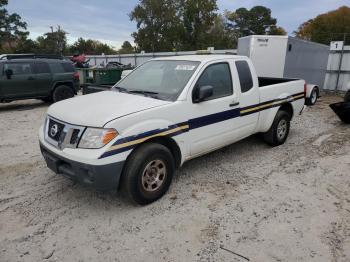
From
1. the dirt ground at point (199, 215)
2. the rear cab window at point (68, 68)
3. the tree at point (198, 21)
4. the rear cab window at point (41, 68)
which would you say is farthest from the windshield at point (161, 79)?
the tree at point (198, 21)

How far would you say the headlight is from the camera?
329cm

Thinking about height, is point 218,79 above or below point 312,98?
above

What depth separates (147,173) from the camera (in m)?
3.71

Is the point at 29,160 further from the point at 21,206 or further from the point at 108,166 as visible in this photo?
the point at 108,166

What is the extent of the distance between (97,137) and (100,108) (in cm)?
52

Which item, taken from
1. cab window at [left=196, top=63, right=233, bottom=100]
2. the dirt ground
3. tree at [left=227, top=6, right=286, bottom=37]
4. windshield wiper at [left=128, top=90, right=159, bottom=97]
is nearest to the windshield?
windshield wiper at [left=128, top=90, right=159, bottom=97]

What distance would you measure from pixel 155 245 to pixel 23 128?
601 centimetres

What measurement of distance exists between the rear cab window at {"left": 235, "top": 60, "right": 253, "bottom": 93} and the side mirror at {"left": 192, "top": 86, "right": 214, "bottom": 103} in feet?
3.55

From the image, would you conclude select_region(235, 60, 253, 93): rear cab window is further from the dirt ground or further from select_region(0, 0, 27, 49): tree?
select_region(0, 0, 27, 49): tree

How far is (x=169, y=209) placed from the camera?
12.3 ft

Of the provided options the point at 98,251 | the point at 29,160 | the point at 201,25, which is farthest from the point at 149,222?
the point at 201,25

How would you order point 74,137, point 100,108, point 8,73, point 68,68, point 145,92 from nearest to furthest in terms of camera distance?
point 74,137, point 100,108, point 145,92, point 8,73, point 68,68

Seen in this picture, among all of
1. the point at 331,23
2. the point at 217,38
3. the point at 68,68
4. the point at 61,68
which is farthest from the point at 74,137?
the point at 331,23

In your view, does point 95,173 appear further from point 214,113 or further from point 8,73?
point 8,73
